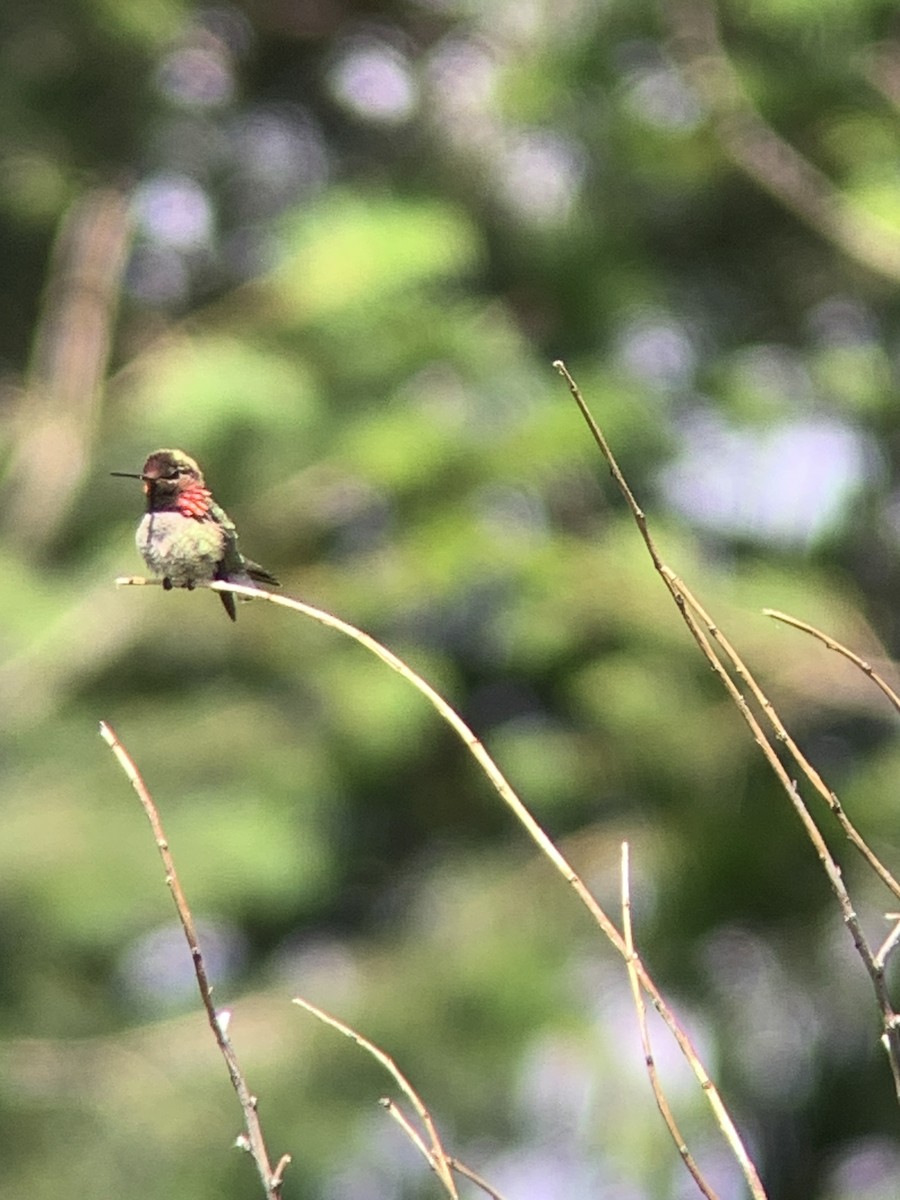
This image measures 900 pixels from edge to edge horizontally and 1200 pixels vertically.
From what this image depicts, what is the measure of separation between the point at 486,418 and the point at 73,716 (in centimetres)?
140

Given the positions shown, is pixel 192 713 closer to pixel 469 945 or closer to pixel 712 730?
pixel 469 945

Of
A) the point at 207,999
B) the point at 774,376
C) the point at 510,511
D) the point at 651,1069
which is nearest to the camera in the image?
the point at 207,999

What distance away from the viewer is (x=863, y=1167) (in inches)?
247

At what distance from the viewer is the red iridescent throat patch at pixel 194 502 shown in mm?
2064

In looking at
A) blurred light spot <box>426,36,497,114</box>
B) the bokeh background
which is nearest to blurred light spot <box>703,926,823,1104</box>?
the bokeh background

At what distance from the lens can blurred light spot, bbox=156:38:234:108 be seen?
6980 millimetres

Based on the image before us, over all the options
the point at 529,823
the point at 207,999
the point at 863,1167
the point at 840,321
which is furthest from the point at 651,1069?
the point at 840,321

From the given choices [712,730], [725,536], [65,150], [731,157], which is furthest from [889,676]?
[65,150]

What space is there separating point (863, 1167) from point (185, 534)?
487 cm

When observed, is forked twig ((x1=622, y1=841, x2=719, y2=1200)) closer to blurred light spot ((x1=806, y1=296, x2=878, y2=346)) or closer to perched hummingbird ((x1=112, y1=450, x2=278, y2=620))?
perched hummingbird ((x1=112, y1=450, x2=278, y2=620))

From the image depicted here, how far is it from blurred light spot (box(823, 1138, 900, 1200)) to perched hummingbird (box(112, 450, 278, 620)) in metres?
4.62

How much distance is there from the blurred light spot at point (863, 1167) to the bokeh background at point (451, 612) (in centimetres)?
2

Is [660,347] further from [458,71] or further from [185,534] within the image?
[185,534]

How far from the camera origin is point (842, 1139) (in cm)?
633
